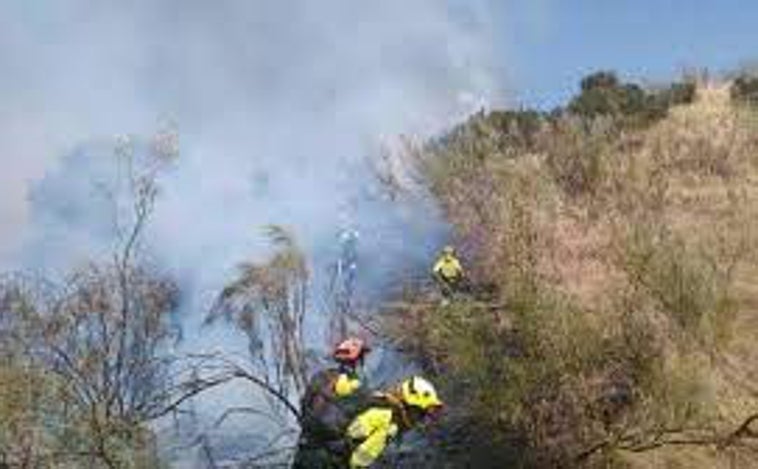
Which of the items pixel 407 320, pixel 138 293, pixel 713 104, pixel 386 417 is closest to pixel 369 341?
pixel 407 320

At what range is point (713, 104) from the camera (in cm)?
3388

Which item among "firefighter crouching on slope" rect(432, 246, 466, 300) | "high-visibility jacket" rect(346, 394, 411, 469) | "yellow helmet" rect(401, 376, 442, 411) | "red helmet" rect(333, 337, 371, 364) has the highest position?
"firefighter crouching on slope" rect(432, 246, 466, 300)

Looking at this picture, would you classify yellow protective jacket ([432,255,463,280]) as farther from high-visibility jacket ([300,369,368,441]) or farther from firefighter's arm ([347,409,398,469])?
firefighter's arm ([347,409,398,469])

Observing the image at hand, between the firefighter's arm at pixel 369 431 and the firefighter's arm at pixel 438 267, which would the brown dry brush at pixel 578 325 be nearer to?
the firefighter's arm at pixel 438 267

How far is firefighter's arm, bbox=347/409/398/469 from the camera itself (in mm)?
13781

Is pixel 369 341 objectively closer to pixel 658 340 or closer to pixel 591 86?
pixel 658 340

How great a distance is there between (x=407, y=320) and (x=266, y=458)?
3737 mm

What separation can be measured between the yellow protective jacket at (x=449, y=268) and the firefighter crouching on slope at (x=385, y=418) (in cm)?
810

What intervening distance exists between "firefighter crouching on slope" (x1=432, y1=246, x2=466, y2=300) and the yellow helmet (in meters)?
7.33

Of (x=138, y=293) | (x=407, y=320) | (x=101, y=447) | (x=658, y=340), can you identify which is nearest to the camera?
(x=101, y=447)

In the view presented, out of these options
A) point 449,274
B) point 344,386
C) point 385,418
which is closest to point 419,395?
point 385,418

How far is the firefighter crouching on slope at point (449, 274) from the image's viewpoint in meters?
21.9

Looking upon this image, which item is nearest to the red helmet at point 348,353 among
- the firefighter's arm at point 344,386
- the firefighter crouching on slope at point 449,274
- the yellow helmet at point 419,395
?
the firefighter's arm at point 344,386

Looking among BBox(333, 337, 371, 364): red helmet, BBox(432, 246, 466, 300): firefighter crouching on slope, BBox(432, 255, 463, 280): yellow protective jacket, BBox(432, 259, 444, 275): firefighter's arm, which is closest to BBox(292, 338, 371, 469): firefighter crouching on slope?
BBox(333, 337, 371, 364): red helmet
